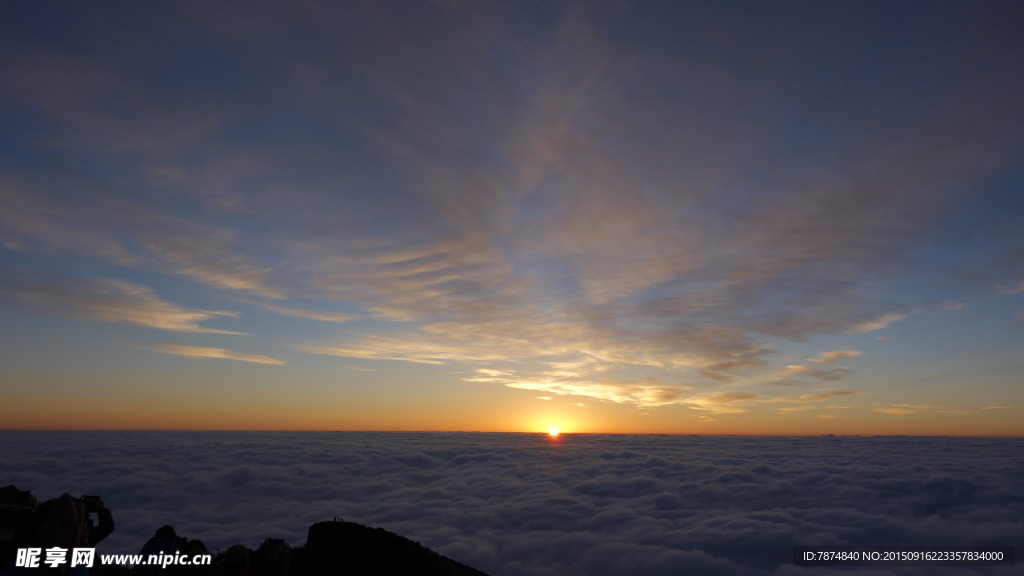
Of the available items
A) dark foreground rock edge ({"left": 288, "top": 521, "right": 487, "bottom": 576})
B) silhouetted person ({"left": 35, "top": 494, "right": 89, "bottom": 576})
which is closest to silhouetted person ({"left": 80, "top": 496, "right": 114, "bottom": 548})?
silhouetted person ({"left": 35, "top": 494, "right": 89, "bottom": 576})

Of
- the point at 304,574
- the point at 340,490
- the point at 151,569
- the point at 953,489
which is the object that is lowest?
the point at 340,490

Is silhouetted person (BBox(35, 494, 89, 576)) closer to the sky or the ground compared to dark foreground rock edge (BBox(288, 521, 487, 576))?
closer to the sky

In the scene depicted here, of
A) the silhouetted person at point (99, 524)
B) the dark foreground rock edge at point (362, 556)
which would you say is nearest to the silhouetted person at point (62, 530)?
A: the silhouetted person at point (99, 524)

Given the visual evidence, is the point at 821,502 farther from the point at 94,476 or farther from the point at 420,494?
the point at 94,476

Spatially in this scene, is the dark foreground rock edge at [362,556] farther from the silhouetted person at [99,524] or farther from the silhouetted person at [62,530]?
the silhouetted person at [62,530]

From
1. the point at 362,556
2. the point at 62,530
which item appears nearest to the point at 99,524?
the point at 62,530

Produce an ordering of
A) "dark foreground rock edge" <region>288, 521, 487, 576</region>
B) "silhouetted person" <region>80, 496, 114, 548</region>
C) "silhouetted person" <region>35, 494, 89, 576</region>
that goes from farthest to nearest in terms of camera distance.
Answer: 1. "dark foreground rock edge" <region>288, 521, 487, 576</region>
2. "silhouetted person" <region>80, 496, 114, 548</region>
3. "silhouetted person" <region>35, 494, 89, 576</region>

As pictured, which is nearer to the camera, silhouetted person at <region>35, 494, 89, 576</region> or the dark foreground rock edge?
silhouetted person at <region>35, 494, 89, 576</region>

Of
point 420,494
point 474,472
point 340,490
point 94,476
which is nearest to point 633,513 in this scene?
point 420,494

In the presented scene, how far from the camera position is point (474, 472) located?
12594 centimetres

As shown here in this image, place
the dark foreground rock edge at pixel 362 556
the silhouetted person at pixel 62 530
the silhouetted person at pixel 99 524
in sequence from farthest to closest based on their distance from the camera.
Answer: the dark foreground rock edge at pixel 362 556, the silhouetted person at pixel 99 524, the silhouetted person at pixel 62 530

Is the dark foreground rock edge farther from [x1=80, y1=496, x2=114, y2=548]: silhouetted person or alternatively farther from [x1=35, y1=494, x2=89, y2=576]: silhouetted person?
[x1=35, y1=494, x2=89, y2=576]: silhouetted person

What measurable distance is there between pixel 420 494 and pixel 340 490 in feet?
63.6

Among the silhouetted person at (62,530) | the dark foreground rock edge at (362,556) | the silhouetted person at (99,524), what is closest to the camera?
the silhouetted person at (62,530)
